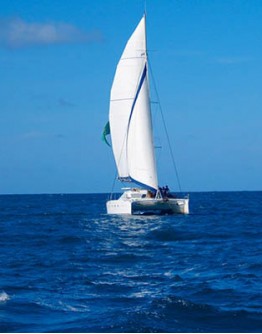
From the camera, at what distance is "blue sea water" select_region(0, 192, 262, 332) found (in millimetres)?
14828

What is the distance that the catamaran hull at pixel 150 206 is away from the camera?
51031mm

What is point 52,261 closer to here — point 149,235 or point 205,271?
point 205,271

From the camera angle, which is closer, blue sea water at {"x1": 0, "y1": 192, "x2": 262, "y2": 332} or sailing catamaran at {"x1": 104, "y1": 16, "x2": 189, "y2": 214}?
blue sea water at {"x1": 0, "y1": 192, "x2": 262, "y2": 332}

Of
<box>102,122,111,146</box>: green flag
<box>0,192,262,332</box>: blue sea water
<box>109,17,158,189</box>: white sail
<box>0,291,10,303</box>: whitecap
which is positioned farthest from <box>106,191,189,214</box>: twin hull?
<box>0,291,10,303</box>: whitecap

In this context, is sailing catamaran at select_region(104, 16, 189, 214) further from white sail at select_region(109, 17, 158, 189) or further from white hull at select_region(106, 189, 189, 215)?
white hull at select_region(106, 189, 189, 215)

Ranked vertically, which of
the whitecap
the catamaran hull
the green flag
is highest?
the green flag

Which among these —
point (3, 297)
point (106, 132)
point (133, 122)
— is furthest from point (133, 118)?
point (3, 297)

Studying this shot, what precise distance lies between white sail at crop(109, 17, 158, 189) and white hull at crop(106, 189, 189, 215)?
2256mm

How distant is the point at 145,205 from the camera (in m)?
51.2

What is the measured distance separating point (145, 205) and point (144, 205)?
81 mm

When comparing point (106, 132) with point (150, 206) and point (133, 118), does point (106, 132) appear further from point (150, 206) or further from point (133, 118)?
point (150, 206)

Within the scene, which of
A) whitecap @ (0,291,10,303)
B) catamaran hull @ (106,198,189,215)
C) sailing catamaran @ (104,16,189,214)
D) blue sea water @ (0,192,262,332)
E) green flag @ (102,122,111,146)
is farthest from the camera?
green flag @ (102,122,111,146)

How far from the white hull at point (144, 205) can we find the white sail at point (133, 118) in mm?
2256

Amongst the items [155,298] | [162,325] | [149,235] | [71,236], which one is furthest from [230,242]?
[162,325]
